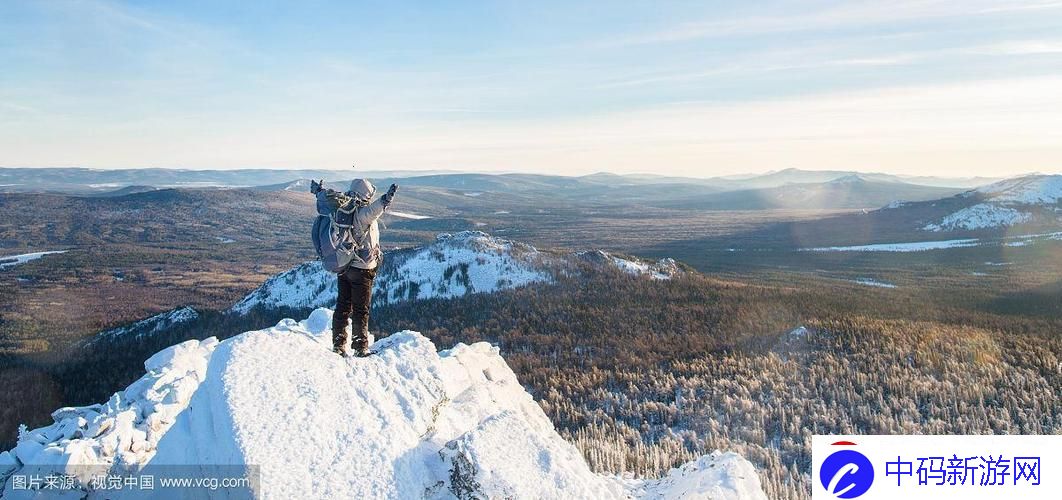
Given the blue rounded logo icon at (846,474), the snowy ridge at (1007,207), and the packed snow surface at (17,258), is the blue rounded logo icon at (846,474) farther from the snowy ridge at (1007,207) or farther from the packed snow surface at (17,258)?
the snowy ridge at (1007,207)

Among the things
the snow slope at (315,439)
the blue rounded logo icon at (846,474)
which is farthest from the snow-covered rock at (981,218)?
the snow slope at (315,439)

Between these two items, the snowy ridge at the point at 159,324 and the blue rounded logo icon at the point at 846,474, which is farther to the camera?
the snowy ridge at the point at 159,324

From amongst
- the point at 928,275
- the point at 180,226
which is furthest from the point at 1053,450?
the point at 180,226

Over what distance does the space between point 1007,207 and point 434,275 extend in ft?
355

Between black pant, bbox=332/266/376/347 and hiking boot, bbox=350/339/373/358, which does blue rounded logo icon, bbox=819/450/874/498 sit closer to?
hiking boot, bbox=350/339/373/358

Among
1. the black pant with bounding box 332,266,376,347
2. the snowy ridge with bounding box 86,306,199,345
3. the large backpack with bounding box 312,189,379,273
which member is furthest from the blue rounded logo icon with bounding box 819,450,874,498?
the snowy ridge with bounding box 86,306,199,345

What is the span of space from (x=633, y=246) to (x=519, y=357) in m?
81.8

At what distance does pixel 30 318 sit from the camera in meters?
44.4

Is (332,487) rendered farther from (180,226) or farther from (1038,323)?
(180,226)

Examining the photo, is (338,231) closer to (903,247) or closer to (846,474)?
(846,474)

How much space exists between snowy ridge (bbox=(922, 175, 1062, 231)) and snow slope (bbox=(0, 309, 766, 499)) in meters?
109

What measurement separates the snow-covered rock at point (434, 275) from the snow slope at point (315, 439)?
2061 cm

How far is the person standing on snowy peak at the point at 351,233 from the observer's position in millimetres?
7355

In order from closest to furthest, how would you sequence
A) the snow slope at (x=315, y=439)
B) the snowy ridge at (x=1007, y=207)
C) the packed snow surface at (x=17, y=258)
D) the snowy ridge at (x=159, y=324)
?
the snow slope at (x=315, y=439), the snowy ridge at (x=159, y=324), the packed snow surface at (x=17, y=258), the snowy ridge at (x=1007, y=207)
